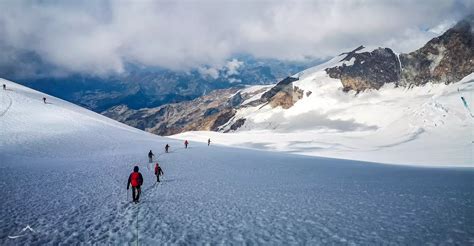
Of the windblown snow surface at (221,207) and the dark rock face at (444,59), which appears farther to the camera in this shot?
the dark rock face at (444,59)

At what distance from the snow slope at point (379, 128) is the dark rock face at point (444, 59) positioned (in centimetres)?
511

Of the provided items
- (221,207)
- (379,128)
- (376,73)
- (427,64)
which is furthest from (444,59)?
(221,207)

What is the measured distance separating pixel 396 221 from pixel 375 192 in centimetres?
851

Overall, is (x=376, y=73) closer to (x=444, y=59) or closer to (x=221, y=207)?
(x=444, y=59)

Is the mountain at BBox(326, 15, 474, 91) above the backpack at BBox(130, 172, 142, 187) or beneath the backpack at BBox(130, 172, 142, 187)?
above

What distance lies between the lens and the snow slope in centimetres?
6969

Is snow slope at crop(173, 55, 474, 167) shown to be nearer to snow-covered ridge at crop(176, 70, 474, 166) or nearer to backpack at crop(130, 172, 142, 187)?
snow-covered ridge at crop(176, 70, 474, 166)

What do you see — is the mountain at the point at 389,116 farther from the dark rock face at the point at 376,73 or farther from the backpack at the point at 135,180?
the backpack at the point at 135,180

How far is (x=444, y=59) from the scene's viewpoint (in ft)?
513

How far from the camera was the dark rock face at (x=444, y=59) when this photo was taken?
146000 millimetres

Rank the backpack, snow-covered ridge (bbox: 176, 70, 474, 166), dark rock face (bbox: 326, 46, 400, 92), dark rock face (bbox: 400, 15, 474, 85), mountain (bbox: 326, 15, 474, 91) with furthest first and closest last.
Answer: dark rock face (bbox: 326, 46, 400, 92) → mountain (bbox: 326, 15, 474, 91) → dark rock face (bbox: 400, 15, 474, 85) → snow-covered ridge (bbox: 176, 70, 474, 166) → the backpack

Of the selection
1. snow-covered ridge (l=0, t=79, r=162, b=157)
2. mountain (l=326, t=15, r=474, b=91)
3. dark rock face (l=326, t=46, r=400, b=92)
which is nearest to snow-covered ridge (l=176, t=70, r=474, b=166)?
dark rock face (l=326, t=46, r=400, b=92)

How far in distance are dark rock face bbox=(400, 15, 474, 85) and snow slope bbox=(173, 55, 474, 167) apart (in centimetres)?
511

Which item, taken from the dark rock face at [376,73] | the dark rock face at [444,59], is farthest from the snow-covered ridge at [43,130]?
the dark rock face at [376,73]
